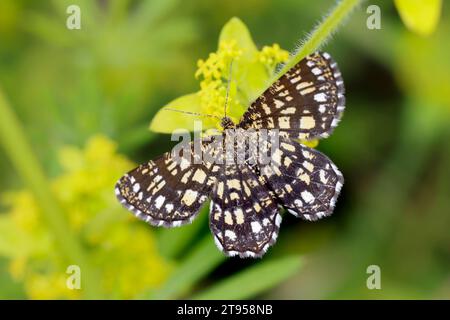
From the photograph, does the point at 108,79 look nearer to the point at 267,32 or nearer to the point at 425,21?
the point at 267,32

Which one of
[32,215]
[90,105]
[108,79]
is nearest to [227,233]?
[32,215]

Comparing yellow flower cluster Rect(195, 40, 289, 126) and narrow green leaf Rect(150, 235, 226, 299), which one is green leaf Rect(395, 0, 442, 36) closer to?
yellow flower cluster Rect(195, 40, 289, 126)

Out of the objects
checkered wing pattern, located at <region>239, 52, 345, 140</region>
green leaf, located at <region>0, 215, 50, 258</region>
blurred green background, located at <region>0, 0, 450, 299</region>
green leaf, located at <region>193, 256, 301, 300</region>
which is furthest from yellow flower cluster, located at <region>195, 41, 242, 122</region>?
green leaf, located at <region>0, 215, 50, 258</region>

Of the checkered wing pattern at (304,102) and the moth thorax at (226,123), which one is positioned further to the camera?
the moth thorax at (226,123)

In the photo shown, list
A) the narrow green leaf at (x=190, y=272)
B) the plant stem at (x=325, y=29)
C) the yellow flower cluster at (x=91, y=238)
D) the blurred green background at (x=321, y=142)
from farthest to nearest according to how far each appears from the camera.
Result: the blurred green background at (x=321, y=142)
the yellow flower cluster at (x=91, y=238)
the narrow green leaf at (x=190, y=272)
the plant stem at (x=325, y=29)

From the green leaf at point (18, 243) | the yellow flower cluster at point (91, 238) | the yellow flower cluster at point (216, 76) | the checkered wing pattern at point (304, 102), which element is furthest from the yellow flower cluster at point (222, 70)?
the green leaf at point (18, 243)

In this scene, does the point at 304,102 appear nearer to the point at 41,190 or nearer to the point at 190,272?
the point at 190,272

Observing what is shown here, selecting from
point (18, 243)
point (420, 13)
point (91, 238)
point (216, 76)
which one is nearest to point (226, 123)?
point (216, 76)

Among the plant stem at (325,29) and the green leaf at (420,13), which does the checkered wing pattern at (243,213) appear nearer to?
the plant stem at (325,29)
